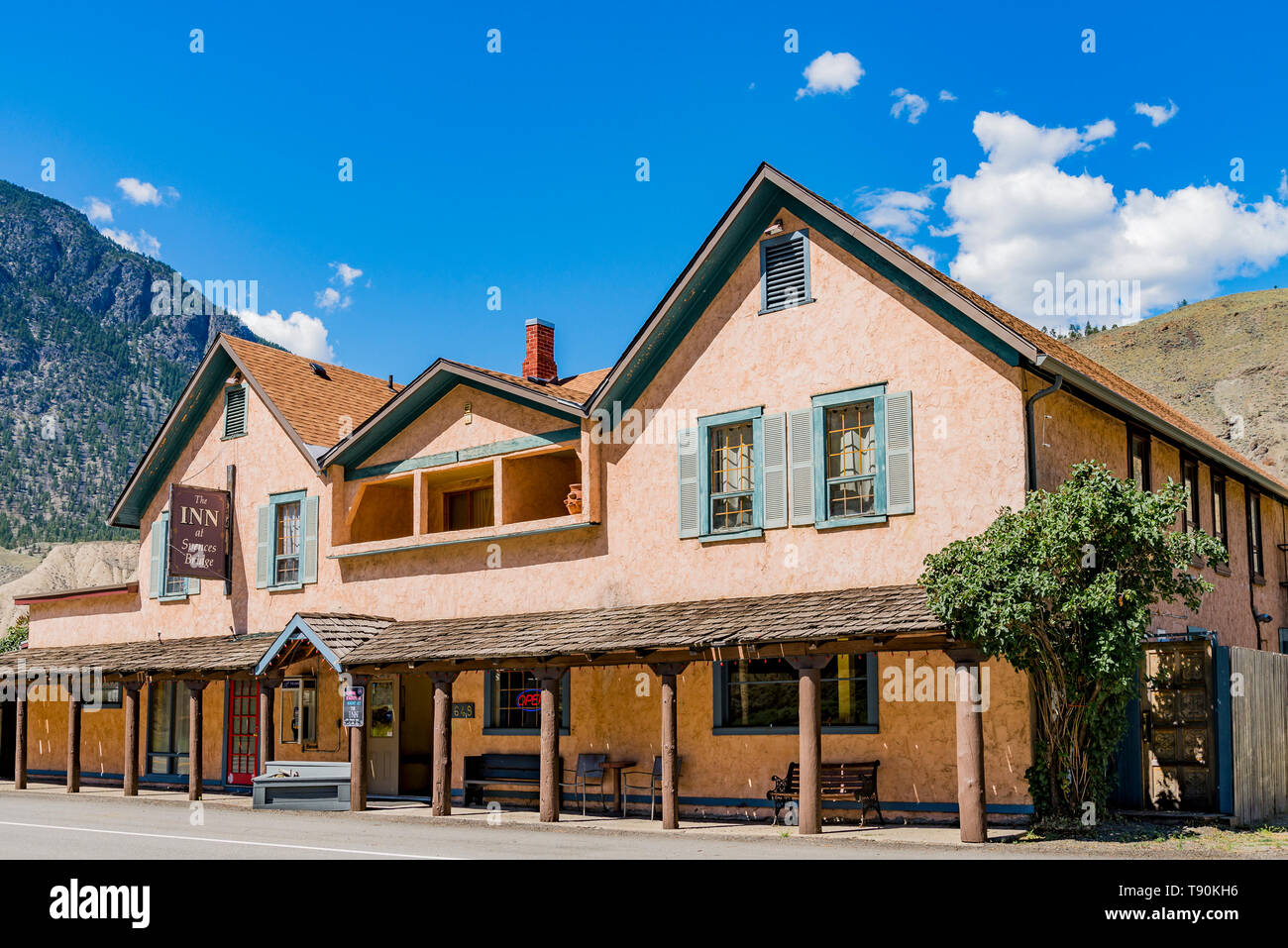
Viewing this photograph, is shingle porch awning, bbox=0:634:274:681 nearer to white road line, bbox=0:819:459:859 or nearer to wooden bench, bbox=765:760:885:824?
white road line, bbox=0:819:459:859

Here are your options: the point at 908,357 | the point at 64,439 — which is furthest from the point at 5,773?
the point at 64,439

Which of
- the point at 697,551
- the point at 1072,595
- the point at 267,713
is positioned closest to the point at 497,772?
the point at 267,713

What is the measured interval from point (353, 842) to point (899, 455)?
8350 millimetres

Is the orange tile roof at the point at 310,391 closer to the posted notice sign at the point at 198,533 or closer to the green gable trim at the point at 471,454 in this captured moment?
the green gable trim at the point at 471,454

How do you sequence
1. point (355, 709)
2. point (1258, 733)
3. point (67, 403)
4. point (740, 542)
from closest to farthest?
point (1258, 733) → point (740, 542) → point (355, 709) → point (67, 403)

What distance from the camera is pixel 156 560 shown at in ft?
93.1

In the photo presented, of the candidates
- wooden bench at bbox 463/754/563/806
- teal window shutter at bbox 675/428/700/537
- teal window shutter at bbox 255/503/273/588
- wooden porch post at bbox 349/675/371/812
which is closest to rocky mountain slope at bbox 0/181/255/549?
teal window shutter at bbox 255/503/273/588

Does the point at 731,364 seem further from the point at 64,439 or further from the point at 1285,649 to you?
the point at 64,439

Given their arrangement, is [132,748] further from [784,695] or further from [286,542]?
[784,695]

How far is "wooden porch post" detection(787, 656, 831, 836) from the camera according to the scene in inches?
620

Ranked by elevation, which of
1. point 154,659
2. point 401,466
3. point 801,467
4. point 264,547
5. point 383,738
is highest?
point 401,466

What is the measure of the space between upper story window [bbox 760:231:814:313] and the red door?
13866 millimetres

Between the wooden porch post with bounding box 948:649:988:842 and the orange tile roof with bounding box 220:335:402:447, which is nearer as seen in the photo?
the wooden porch post with bounding box 948:649:988:842

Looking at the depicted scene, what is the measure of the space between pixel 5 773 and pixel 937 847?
85.7ft
